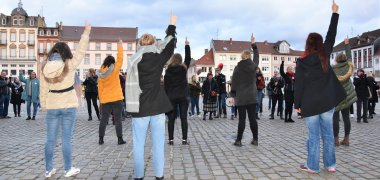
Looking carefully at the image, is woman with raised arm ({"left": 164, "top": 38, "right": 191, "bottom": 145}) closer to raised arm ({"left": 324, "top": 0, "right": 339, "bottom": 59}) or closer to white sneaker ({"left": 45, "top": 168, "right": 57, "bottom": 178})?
white sneaker ({"left": 45, "top": 168, "right": 57, "bottom": 178})

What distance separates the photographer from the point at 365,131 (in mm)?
10227

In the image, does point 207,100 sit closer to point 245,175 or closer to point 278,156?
point 278,156

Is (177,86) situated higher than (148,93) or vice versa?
(177,86)

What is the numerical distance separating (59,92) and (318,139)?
3585 mm

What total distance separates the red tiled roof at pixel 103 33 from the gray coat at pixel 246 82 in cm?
8108

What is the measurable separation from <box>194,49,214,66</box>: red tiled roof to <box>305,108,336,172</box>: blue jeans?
79.4 m

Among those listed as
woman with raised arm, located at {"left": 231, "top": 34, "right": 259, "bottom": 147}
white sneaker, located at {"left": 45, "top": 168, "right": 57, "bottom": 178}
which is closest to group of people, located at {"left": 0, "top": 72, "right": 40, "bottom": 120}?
woman with raised arm, located at {"left": 231, "top": 34, "right": 259, "bottom": 147}

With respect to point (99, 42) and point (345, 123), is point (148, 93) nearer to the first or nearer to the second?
point (345, 123)

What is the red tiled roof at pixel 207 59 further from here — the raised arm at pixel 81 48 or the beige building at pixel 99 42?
the raised arm at pixel 81 48

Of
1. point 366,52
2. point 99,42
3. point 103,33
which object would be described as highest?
point 103,33

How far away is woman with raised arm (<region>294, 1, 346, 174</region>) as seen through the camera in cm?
520

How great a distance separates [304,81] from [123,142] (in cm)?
424

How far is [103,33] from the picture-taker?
89438 mm

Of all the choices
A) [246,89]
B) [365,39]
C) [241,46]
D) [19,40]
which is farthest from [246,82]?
[19,40]
